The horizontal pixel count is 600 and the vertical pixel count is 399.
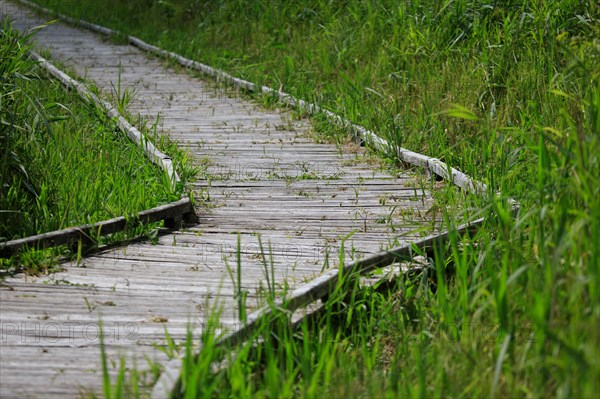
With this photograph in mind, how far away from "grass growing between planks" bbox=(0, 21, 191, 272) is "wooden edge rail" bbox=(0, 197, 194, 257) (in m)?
0.06

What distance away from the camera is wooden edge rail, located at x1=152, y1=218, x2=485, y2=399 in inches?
131

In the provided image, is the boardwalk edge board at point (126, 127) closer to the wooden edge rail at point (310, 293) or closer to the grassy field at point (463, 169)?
the grassy field at point (463, 169)

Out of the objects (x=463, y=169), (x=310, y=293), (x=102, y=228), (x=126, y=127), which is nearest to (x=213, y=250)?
(x=102, y=228)

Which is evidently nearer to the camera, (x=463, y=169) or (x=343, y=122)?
(x=463, y=169)

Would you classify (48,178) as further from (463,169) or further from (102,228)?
(463,169)

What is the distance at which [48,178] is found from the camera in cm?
605

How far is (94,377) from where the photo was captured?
3.54 meters

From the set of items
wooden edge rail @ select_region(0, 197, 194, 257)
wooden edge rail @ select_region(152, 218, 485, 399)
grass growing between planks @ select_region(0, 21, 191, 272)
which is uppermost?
grass growing between planks @ select_region(0, 21, 191, 272)

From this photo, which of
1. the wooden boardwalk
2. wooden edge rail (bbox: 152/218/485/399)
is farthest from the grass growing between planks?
wooden edge rail (bbox: 152/218/485/399)

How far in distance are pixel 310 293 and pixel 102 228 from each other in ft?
5.28

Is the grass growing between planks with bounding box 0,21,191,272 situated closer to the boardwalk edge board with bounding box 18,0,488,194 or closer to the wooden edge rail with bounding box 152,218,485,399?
the wooden edge rail with bounding box 152,218,485,399

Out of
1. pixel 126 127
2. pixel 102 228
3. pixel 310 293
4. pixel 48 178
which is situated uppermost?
pixel 126 127

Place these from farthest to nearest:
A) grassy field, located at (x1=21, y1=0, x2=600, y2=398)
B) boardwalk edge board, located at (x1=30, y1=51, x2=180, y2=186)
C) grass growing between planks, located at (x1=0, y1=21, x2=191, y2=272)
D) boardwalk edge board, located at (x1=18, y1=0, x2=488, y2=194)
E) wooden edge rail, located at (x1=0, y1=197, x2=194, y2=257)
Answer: boardwalk edge board, located at (x1=30, y1=51, x2=180, y2=186) < boardwalk edge board, located at (x1=18, y1=0, x2=488, y2=194) < grass growing between planks, located at (x1=0, y1=21, x2=191, y2=272) < wooden edge rail, located at (x1=0, y1=197, x2=194, y2=257) < grassy field, located at (x1=21, y1=0, x2=600, y2=398)

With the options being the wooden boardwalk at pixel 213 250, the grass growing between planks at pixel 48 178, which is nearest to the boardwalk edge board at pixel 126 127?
the grass growing between planks at pixel 48 178
